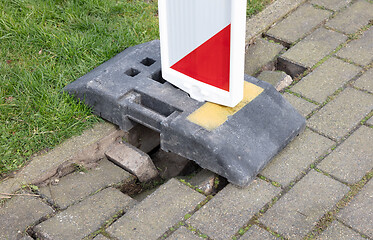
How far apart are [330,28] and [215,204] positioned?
2.04m

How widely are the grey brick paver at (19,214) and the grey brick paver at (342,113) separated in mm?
1669

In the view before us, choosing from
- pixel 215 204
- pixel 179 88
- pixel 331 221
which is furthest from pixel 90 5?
pixel 331 221

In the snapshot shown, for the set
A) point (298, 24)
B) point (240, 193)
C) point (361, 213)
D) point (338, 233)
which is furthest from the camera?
point (298, 24)

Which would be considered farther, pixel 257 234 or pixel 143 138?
pixel 143 138

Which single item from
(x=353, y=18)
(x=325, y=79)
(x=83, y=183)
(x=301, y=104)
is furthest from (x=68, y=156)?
(x=353, y=18)

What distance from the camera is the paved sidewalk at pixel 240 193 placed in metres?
2.70

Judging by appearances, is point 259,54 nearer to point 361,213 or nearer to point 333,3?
point 333,3

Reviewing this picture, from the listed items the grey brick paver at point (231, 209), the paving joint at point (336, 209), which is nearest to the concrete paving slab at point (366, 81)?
the paving joint at point (336, 209)

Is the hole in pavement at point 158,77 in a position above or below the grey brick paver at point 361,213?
above

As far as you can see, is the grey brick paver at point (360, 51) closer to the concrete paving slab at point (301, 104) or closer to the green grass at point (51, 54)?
the concrete paving slab at point (301, 104)

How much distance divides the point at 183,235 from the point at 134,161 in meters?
0.65

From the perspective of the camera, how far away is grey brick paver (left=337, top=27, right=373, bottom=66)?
12.6 ft

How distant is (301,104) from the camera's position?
3.48 m

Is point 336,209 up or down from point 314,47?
down
